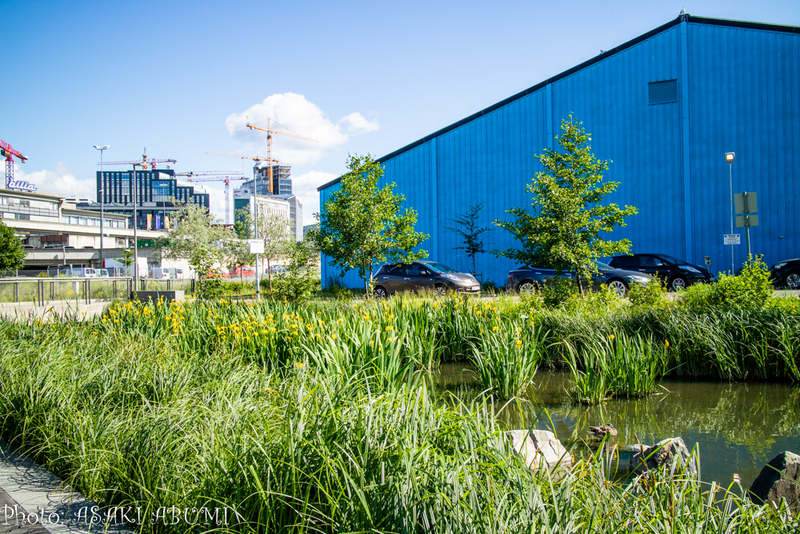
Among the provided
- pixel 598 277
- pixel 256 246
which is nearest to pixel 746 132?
pixel 598 277

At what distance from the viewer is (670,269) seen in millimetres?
18484

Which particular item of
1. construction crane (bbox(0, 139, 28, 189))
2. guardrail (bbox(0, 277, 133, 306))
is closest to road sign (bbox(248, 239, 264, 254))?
guardrail (bbox(0, 277, 133, 306))

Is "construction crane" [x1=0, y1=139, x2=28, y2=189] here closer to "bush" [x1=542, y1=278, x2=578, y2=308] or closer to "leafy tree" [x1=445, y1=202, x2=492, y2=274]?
"leafy tree" [x1=445, y1=202, x2=492, y2=274]

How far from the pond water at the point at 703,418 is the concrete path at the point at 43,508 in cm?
273

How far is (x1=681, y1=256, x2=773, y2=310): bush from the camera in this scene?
8.24 meters

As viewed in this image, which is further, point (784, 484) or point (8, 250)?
point (8, 250)

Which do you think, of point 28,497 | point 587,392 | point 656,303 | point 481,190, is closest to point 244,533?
point 28,497

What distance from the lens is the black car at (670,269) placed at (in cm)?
1809

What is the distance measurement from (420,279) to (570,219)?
942 cm

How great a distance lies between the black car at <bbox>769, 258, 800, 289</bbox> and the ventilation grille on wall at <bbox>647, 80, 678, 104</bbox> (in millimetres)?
7793

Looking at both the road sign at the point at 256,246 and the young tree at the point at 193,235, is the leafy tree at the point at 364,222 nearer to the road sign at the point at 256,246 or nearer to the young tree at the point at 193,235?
the road sign at the point at 256,246

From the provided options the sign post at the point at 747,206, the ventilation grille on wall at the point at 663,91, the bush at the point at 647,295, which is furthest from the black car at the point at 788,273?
the bush at the point at 647,295

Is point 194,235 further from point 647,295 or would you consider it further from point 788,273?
point 647,295

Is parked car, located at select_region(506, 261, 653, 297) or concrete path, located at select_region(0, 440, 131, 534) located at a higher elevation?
parked car, located at select_region(506, 261, 653, 297)
